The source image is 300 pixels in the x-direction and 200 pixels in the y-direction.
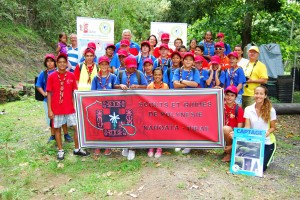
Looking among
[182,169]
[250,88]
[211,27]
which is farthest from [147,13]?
[182,169]

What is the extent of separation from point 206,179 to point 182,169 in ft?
1.56

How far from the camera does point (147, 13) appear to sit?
94.6 feet

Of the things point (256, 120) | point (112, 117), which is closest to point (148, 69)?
point (112, 117)

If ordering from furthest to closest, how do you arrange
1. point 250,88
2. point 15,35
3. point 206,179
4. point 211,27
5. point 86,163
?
1. point 15,35
2. point 211,27
3. point 250,88
4. point 86,163
5. point 206,179

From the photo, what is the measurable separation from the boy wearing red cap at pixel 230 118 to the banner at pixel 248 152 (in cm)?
29

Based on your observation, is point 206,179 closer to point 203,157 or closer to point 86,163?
point 203,157

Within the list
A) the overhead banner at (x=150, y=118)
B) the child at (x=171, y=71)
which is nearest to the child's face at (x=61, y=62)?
the overhead banner at (x=150, y=118)

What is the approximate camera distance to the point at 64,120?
239 inches

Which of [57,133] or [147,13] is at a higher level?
[147,13]

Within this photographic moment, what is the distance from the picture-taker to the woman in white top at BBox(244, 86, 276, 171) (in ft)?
17.4

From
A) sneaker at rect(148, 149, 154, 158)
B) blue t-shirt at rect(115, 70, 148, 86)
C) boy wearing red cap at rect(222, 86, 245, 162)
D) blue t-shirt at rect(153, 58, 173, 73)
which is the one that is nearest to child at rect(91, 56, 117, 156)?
blue t-shirt at rect(115, 70, 148, 86)

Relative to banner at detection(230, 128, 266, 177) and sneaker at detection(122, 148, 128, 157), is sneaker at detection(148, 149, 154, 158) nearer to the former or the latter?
sneaker at detection(122, 148, 128, 157)

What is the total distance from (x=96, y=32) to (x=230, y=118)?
4759 mm

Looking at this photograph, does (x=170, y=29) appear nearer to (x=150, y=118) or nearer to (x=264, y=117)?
(x=150, y=118)
